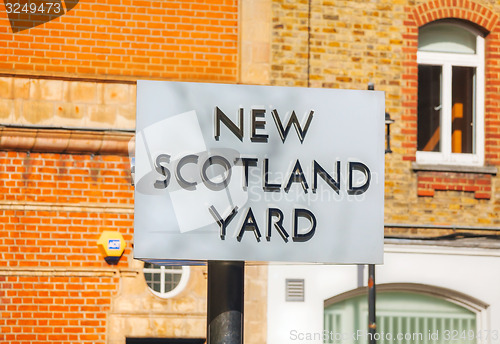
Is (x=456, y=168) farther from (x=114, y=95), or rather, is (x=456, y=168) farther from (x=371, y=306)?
(x=114, y=95)

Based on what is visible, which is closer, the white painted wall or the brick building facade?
the brick building facade

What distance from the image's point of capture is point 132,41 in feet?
32.2

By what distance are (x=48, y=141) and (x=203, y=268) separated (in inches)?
78.2

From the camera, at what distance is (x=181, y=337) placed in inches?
376

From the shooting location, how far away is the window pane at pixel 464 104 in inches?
418

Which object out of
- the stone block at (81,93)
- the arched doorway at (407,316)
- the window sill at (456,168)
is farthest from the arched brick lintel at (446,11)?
the stone block at (81,93)

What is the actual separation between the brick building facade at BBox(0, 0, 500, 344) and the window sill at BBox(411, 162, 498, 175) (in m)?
0.02

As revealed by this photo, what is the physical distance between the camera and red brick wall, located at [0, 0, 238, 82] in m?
9.66

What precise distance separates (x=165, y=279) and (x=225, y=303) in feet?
17.5

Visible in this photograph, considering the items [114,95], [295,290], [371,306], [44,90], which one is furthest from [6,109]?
[371,306]

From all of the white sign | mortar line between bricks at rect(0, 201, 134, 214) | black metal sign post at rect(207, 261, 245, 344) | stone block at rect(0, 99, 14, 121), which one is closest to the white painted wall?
mortar line between bricks at rect(0, 201, 134, 214)

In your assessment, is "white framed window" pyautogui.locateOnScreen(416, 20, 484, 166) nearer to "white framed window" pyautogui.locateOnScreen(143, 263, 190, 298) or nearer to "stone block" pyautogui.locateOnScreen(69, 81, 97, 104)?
"white framed window" pyautogui.locateOnScreen(143, 263, 190, 298)

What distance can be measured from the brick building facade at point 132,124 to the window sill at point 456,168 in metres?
0.02

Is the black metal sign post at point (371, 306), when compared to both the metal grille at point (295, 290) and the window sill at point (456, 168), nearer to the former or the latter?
the metal grille at point (295, 290)
